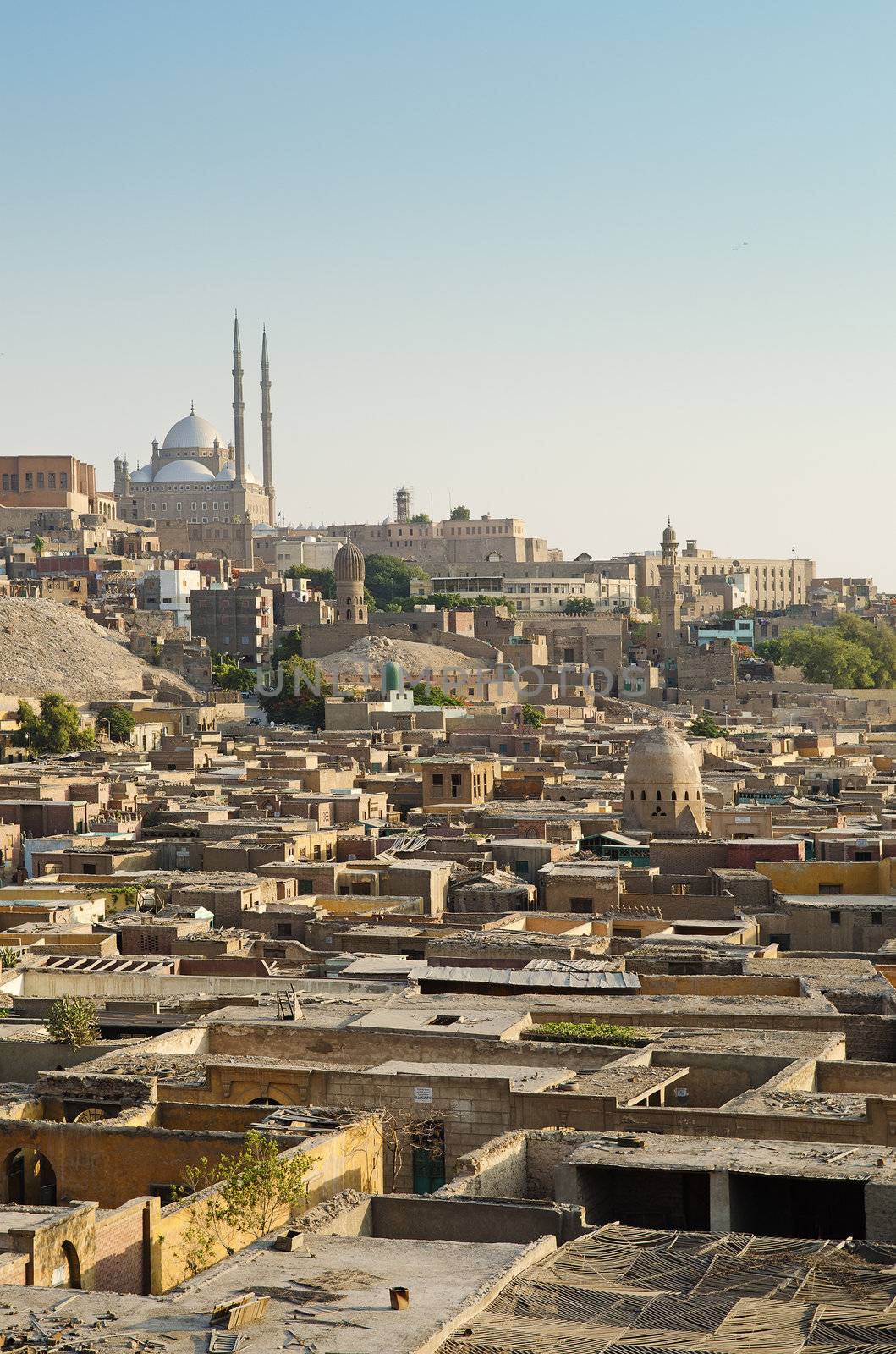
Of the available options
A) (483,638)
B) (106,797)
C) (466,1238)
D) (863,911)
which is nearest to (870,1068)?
(466,1238)

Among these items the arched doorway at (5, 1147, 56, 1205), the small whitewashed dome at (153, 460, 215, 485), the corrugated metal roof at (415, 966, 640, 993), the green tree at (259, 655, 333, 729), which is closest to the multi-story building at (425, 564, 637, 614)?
the small whitewashed dome at (153, 460, 215, 485)

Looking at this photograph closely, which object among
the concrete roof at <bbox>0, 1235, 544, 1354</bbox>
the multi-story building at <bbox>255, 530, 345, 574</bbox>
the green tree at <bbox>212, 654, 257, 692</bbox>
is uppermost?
the multi-story building at <bbox>255, 530, 345, 574</bbox>

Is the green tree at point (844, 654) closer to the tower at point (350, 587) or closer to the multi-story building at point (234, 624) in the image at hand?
the tower at point (350, 587)

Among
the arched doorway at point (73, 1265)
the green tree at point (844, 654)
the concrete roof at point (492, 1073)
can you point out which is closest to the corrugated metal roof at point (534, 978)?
the concrete roof at point (492, 1073)

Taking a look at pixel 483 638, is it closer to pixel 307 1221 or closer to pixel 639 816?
pixel 639 816

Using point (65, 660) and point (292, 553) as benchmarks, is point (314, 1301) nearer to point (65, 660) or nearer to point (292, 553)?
point (65, 660)

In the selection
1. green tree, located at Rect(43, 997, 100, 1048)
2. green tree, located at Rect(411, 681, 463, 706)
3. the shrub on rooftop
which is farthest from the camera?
green tree, located at Rect(411, 681, 463, 706)

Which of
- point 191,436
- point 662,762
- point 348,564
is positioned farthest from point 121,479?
point 662,762

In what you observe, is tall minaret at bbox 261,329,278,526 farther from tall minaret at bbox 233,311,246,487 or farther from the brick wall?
the brick wall
